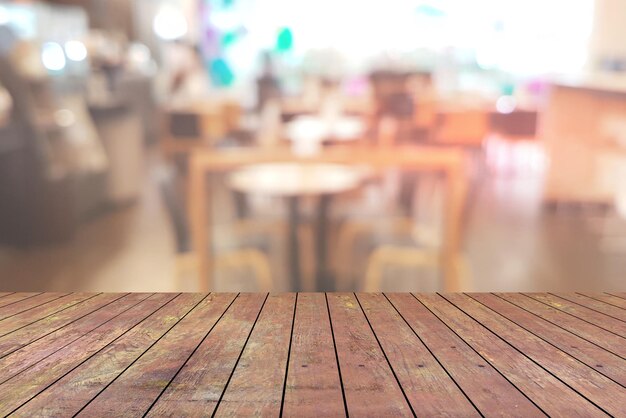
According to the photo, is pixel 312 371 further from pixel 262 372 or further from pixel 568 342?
pixel 568 342

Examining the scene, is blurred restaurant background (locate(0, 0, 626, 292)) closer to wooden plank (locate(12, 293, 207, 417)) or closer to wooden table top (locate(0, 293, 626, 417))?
wooden table top (locate(0, 293, 626, 417))

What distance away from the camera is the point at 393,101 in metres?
2.76

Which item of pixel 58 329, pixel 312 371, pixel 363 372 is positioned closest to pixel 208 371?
pixel 312 371

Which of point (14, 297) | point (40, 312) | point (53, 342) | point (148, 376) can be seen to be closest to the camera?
point (148, 376)

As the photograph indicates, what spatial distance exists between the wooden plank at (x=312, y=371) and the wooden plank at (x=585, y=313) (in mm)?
905

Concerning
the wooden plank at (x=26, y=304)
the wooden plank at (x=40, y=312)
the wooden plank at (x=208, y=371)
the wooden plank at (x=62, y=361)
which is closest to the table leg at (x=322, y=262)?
the wooden plank at (x=208, y=371)

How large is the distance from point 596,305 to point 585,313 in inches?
6.7

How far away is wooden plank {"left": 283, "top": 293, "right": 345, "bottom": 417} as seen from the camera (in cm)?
162

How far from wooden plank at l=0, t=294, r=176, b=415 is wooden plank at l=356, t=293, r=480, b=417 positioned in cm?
82

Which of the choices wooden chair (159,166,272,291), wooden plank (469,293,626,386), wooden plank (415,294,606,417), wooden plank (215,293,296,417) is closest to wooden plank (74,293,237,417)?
wooden plank (215,293,296,417)

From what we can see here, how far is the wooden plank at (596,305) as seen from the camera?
2.54 m

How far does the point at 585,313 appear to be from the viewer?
254 centimetres

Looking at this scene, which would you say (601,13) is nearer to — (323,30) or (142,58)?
(323,30)

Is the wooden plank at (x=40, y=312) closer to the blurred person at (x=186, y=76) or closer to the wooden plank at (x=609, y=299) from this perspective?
the blurred person at (x=186, y=76)
